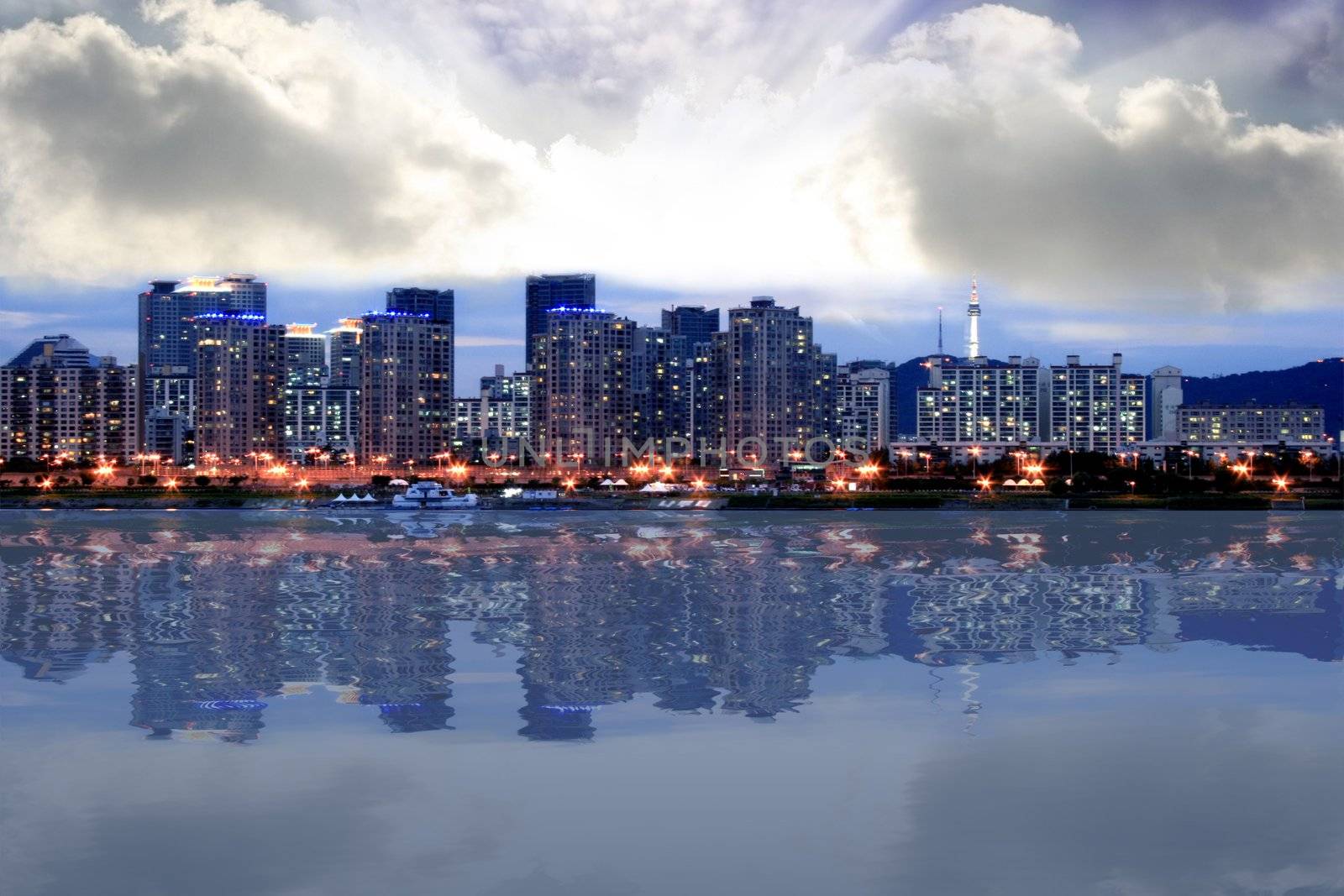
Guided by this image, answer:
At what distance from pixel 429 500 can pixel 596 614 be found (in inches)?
3301

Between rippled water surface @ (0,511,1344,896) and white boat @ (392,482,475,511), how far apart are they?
71.5 metres

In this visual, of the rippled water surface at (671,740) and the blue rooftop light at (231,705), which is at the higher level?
the blue rooftop light at (231,705)

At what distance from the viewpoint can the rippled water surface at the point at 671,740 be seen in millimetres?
12969

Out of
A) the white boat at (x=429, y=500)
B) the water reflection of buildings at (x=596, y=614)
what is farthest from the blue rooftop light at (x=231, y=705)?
the white boat at (x=429, y=500)

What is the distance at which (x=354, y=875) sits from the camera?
1259cm

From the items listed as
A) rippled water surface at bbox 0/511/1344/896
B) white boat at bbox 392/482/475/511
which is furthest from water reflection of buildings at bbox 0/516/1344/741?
white boat at bbox 392/482/475/511

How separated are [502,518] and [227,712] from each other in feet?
236

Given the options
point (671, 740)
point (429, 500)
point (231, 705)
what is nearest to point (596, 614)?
point (231, 705)

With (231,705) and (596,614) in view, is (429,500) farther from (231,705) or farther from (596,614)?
(231,705)

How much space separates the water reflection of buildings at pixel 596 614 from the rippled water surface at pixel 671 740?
173 millimetres

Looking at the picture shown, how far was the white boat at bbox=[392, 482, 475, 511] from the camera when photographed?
11019 cm

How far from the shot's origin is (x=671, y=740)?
17.5m

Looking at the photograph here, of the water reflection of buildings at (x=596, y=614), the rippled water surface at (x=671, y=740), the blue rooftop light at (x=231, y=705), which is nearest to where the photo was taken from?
the rippled water surface at (x=671, y=740)

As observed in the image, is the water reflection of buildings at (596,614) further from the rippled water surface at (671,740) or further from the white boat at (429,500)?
the white boat at (429,500)
